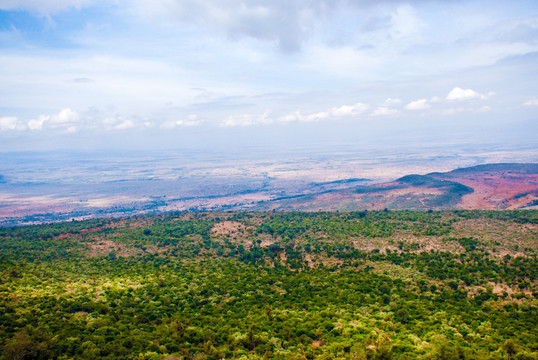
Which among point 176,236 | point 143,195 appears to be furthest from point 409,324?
point 143,195

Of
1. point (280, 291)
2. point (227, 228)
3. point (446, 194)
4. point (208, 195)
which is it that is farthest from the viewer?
point (208, 195)

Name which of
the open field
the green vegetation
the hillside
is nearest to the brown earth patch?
the green vegetation

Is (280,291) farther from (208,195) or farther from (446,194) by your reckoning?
(208,195)

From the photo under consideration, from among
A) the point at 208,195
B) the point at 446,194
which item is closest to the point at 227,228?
the point at 446,194

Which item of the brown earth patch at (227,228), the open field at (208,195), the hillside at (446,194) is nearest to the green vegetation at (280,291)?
the brown earth patch at (227,228)

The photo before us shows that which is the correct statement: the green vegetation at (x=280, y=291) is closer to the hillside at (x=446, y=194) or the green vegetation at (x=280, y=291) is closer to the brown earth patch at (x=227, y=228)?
the brown earth patch at (x=227, y=228)

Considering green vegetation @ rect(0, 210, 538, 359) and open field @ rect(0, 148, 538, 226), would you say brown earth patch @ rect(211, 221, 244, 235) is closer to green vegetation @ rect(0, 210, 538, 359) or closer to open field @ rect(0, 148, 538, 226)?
green vegetation @ rect(0, 210, 538, 359)
